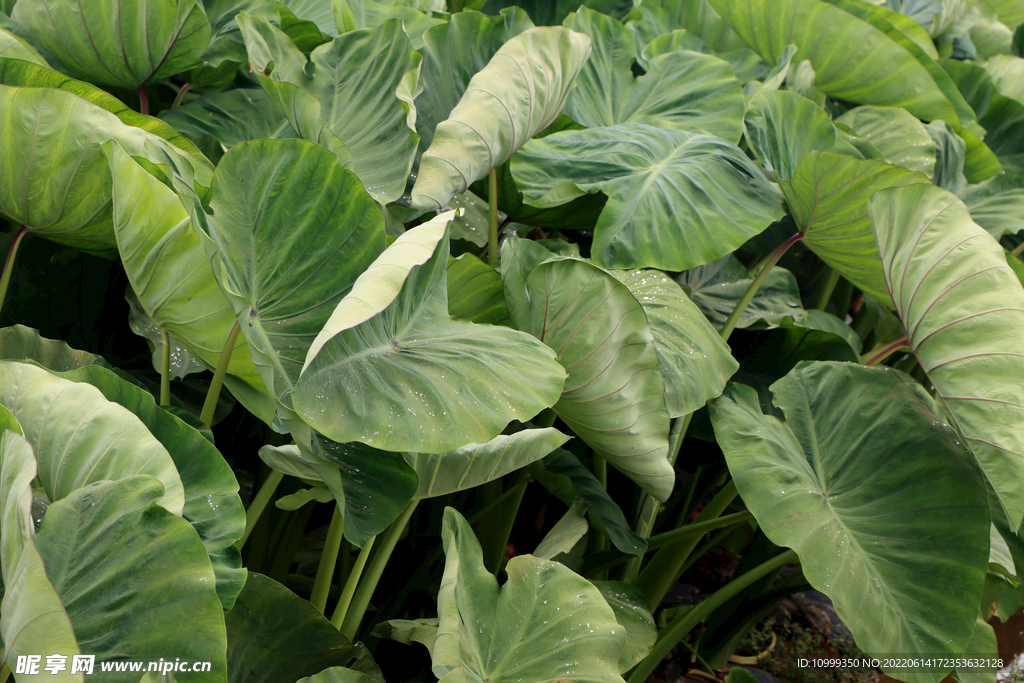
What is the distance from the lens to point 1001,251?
728 mm

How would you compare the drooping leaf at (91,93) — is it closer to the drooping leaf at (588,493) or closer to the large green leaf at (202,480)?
the large green leaf at (202,480)

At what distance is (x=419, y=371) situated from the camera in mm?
585

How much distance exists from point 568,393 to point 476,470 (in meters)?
0.12

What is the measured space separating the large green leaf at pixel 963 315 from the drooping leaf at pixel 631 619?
0.39 m

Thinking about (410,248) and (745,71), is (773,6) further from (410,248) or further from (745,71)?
(410,248)

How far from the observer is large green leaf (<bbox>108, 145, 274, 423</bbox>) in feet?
1.82

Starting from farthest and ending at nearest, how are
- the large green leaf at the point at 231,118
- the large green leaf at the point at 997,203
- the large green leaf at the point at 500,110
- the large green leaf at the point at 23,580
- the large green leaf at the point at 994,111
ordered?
the large green leaf at the point at 994,111 < the large green leaf at the point at 997,203 < the large green leaf at the point at 231,118 < the large green leaf at the point at 500,110 < the large green leaf at the point at 23,580

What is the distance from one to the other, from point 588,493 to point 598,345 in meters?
0.23

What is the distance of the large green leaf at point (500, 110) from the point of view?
2.33 feet

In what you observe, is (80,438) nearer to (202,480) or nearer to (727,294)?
(202,480)

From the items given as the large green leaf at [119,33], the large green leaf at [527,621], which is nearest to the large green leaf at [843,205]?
the large green leaf at [527,621]

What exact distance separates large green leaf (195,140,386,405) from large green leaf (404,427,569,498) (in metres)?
0.15

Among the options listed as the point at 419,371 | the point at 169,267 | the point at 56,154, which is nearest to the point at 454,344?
the point at 419,371

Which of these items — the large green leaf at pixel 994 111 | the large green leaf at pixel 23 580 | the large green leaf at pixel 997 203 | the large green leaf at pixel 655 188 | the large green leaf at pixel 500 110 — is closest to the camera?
the large green leaf at pixel 23 580
